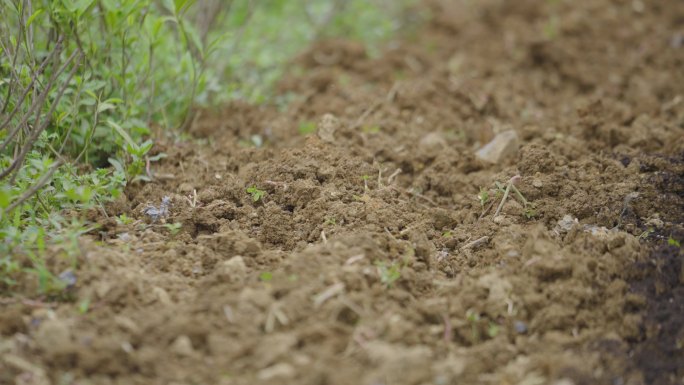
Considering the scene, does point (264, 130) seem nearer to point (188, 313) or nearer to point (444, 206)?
point (444, 206)

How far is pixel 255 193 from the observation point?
306 centimetres

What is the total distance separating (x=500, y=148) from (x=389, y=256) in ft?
3.95

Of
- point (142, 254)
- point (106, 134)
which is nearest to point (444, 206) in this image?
point (142, 254)

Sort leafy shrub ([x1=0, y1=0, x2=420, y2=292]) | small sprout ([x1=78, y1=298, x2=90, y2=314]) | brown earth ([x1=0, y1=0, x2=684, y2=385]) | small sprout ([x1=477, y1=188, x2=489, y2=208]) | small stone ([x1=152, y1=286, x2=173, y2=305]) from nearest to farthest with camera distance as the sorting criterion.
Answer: brown earth ([x1=0, y1=0, x2=684, y2=385]), small sprout ([x1=78, y1=298, x2=90, y2=314]), small stone ([x1=152, y1=286, x2=173, y2=305]), leafy shrub ([x1=0, y1=0, x2=420, y2=292]), small sprout ([x1=477, y1=188, x2=489, y2=208])

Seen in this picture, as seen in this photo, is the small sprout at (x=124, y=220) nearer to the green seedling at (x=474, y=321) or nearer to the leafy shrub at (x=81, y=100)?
the leafy shrub at (x=81, y=100)

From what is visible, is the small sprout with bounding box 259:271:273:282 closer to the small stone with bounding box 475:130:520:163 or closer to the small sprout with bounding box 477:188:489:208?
the small sprout with bounding box 477:188:489:208

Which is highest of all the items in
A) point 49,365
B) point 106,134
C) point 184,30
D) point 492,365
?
point 184,30

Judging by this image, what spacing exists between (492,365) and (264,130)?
207 centimetres

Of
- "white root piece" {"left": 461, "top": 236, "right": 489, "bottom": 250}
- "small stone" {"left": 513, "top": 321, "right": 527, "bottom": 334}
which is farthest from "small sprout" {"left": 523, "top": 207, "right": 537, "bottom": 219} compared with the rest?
"small stone" {"left": 513, "top": 321, "right": 527, "bottom": 334}

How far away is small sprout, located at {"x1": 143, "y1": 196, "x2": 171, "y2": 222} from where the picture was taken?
2.91 m

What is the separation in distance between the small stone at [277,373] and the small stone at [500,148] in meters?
1.87

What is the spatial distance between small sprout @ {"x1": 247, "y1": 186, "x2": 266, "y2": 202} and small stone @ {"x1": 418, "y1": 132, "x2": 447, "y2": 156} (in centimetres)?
100

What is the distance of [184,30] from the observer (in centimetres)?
348

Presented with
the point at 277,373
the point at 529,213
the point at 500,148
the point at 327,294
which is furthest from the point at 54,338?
the point at 500,148
